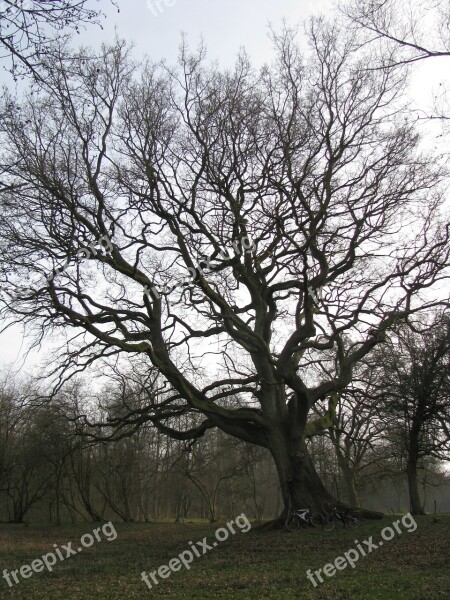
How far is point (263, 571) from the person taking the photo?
29.3 ft

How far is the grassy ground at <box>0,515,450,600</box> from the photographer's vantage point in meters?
7.08

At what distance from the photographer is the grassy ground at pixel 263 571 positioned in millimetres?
7082

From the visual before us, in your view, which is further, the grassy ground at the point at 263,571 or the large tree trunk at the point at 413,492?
the large tree trunk at the point at 413,492

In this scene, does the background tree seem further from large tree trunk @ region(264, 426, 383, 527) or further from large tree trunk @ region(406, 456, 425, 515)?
large tree trunk @ region(264, 426, 383, 527)

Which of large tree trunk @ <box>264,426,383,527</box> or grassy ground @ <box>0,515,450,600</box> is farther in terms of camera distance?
large tree trunk @ <box>264,426,383,527</box>

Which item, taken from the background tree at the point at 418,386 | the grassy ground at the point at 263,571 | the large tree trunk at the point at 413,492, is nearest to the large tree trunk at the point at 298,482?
the grassy ground at the point at 263,571

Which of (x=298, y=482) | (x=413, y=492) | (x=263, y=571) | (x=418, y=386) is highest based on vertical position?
(x=418, y=386)

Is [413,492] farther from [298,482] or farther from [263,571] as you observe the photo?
[263,571]

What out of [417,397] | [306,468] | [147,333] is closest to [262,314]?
[147,333]

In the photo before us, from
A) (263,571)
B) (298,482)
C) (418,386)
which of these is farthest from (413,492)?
(263,571)

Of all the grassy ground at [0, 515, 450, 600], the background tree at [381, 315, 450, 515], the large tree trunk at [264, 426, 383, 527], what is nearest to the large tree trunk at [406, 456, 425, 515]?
the background tree at [381, 315, 450, 515]

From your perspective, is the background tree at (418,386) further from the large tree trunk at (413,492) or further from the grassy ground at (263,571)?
the grassy ground at (263,571)

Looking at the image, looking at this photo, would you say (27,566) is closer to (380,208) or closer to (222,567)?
(222,567)

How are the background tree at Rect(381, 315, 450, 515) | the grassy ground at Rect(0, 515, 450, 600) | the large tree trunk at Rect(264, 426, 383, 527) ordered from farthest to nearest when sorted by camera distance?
the background tree at Rect(381, 315, 450, 515) < the large tree trunk at Rect(264, 426, 383, 527) < the grassy ground at Rect(0, 515, 450, 600)
